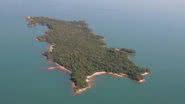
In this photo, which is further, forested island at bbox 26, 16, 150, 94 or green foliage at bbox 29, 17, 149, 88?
green foliage at bbox 29, 17, 149, 88

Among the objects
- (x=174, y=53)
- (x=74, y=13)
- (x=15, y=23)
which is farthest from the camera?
(x=74, y=13)

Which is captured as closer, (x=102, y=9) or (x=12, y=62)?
(x=12, y=62)

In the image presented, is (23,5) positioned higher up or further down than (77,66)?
higher up

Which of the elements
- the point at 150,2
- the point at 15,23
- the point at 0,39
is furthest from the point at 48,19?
the point at 150,2

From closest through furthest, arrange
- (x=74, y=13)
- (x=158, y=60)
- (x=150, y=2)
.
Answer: (x=158, y=60) < (x=74, y=13) < (x=150, y=2)

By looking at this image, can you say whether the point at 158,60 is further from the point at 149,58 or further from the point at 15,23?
the point at 15,23

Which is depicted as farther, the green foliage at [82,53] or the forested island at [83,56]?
the green foliage at [82,53]

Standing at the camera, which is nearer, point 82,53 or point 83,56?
point 83,56

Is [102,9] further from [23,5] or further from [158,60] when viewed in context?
[158,60]
